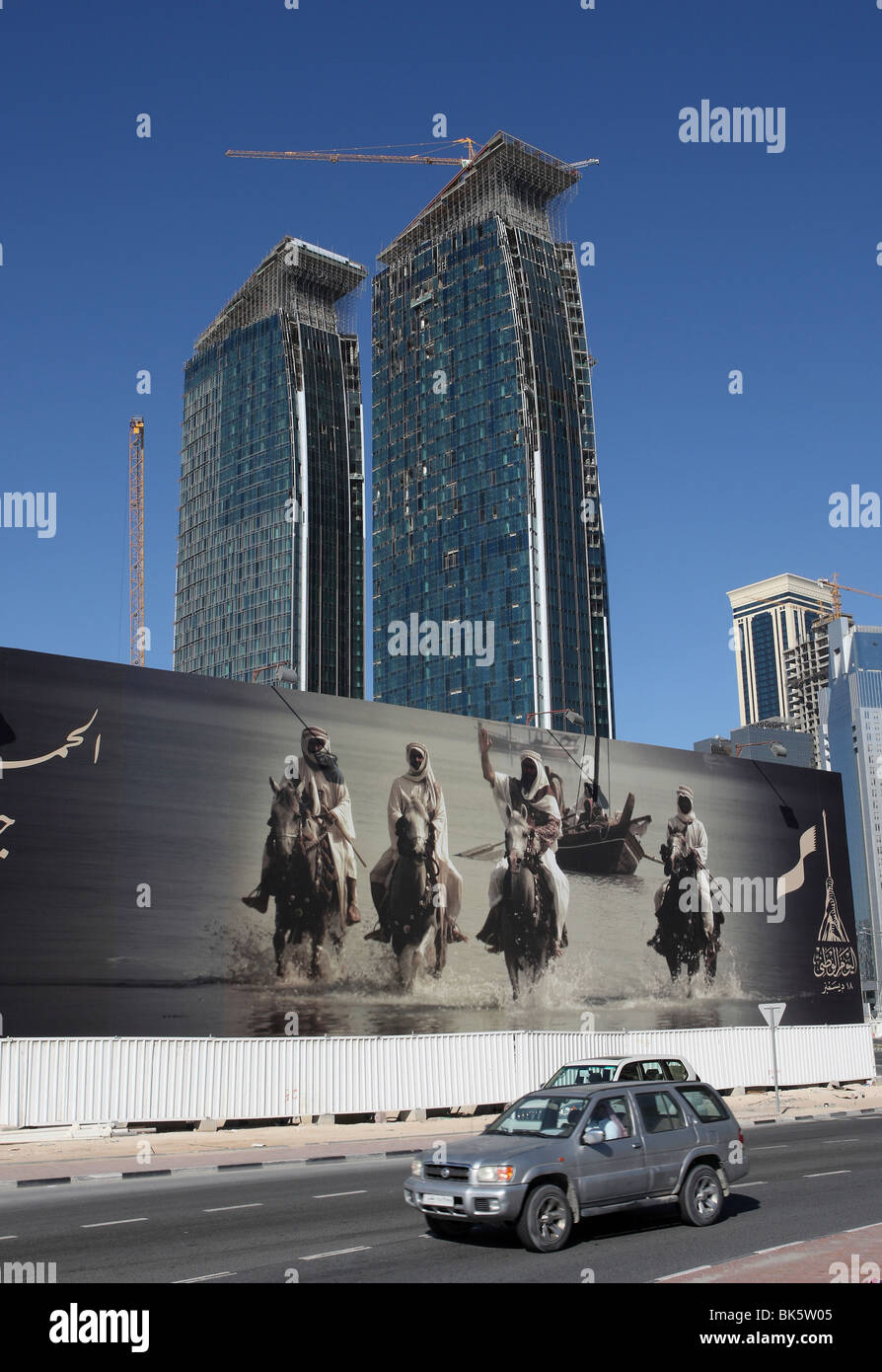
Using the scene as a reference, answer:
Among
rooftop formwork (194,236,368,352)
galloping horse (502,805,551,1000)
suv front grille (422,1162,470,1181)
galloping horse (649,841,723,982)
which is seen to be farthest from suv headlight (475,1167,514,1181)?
rooftop formwork (194,236,368,352)

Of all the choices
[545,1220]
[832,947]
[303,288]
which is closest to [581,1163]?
[545,1220]

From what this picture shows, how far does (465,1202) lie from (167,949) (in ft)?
76.7

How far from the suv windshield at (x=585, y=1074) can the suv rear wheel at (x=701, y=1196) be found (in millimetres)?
1955

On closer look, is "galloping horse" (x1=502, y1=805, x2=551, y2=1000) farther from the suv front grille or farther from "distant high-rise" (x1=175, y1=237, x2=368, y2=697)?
"distant high-rise" (x1=175, y1=237, x2=368, y2=697)

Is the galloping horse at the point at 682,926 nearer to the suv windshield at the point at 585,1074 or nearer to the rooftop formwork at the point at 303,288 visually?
the suv windshield at the point at 585,1074

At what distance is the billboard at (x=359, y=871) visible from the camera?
107 ft

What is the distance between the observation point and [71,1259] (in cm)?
1235

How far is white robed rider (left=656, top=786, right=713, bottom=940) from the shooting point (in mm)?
49031

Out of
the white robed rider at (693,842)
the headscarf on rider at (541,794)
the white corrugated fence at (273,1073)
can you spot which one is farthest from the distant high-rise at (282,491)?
the white corrugated fence at (273,1073)

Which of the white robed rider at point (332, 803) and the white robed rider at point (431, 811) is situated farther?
the white robed rider at point (431, 811)

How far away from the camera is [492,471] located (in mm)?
161500

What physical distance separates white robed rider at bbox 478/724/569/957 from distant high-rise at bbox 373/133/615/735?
99350 millimetres

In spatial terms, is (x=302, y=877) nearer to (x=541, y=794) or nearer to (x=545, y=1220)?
(x=541, y=794)

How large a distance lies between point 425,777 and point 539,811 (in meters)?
5.53
